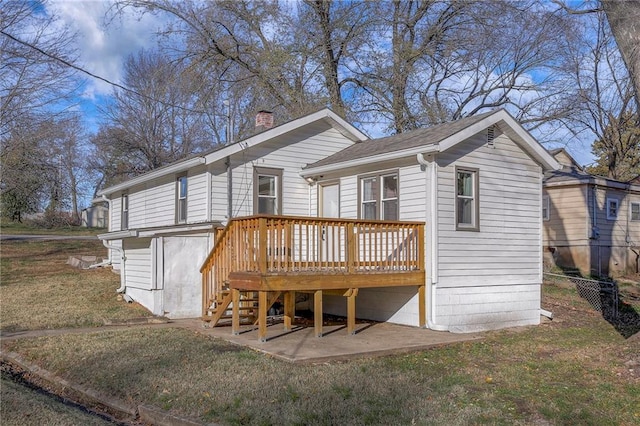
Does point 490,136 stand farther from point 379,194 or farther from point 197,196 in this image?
point 197,196

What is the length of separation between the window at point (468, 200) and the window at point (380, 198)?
133cm

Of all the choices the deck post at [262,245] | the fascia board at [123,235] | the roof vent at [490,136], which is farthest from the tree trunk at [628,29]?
the fascia board at [123,235]

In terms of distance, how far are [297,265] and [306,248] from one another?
0.86 meters

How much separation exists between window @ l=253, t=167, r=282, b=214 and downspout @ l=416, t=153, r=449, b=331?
3943 mm

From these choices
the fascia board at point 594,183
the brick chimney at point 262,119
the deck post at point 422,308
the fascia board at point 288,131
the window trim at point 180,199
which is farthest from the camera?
the fascia board at point 594,183

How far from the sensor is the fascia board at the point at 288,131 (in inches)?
511

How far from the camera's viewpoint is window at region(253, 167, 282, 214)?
13820 mm

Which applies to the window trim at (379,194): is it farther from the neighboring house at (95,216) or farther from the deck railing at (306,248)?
the neighboring house at (95,216)

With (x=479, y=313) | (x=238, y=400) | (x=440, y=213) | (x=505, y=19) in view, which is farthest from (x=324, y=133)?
(x=505, y=19)

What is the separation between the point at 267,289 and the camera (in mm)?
9492

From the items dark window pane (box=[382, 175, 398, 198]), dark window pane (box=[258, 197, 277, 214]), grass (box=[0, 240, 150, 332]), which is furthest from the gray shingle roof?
grass (box=[0, 240, 150, 332])

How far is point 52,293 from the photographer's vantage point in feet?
49.2

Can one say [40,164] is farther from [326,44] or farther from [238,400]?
[238,400]

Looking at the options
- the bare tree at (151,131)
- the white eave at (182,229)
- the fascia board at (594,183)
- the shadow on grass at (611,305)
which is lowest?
the shadow on grass at (611,305)
